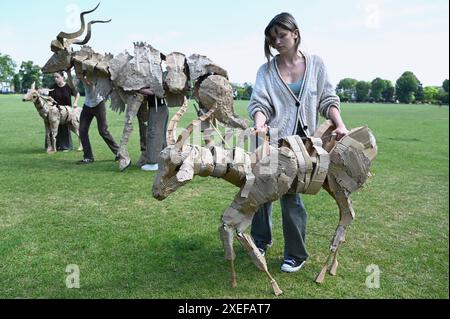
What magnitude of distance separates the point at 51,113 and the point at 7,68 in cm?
7291

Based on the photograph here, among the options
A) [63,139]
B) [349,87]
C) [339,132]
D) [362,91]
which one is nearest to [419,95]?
[362,91]

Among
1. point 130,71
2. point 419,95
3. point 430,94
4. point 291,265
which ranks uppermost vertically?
point 430,94

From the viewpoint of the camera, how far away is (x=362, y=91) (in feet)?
296

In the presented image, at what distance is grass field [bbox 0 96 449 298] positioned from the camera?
3607mm

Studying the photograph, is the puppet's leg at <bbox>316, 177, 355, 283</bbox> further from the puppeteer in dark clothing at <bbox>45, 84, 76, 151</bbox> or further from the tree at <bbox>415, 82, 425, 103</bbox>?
the tree at <bbox>415, 82, 425, 103</bbox>

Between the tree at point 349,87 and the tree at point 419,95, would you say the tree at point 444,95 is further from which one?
the tree at point 349,87

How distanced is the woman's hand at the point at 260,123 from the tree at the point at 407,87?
271 ft

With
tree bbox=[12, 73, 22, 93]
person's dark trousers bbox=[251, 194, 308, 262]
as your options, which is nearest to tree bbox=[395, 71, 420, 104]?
tree bbox=[12, 73, 22, 93]

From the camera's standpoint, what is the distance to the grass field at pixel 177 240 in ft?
11.8

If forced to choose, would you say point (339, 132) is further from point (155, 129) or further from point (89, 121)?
point (89, 121)

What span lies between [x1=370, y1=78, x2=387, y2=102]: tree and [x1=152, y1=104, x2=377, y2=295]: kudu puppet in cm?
8876

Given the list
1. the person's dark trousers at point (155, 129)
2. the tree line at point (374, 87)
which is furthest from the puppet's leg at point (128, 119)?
the tree line at point (374, 87)

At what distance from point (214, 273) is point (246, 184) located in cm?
103
